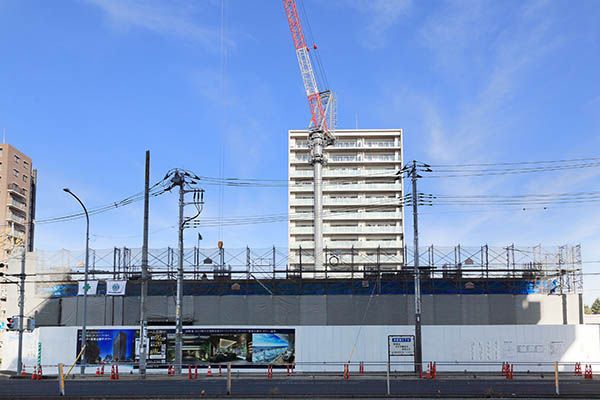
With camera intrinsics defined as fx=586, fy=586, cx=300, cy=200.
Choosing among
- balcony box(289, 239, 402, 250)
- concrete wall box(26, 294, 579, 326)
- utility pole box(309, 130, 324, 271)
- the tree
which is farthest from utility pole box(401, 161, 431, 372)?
the tree

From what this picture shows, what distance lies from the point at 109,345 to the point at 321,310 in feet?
58.9

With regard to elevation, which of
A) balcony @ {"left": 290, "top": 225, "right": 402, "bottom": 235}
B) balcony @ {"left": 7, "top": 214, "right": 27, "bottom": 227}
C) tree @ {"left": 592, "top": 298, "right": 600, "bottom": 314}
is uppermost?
balcony @ {"left": 7, "top": 214, "right": 27, "bottom": 227}

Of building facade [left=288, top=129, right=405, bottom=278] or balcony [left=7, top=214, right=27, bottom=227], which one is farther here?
building facade [left=288, top=129, right=405, bottom=278]

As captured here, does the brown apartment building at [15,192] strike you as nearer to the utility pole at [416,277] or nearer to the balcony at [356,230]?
the balcony at [356,230]

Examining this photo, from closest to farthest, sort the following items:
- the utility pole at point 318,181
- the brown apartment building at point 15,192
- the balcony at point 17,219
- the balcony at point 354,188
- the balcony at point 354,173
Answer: the utility pole at point 318,181 → the brown apartment building at point 15,192 → the balcony at point 17,219 → the balcony at point 354,188 → the balcony at point 354,173

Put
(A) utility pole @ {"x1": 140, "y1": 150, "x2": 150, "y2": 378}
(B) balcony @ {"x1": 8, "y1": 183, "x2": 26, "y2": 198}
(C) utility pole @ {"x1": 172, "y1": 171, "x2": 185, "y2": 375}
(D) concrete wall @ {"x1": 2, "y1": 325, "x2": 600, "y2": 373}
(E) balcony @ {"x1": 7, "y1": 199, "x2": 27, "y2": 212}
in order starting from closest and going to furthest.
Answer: (A) utility pole @ {"x1": 140, "y1": 150, "x2": 150, "y2": 378} → (C) utility pole @ {"x1": 172, "y1": 171, "x2": 185, "y2": 375} → (D) concrete wall @ {"x1": 2, "y1": 325, "x2": 600, "y2": 373} → (B) balcony @ {"x1": 8, "y1": 183, "x2": 26, "y2": 198} → (E) balcony @ {"x1": 7, "y1": 199, "x2": 27, "y2": 212}

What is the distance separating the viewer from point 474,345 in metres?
42.1

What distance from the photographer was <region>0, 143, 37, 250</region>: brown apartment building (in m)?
111

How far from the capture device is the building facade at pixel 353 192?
117 m

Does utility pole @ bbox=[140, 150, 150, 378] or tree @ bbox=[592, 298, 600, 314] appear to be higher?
utility pole @ bbox=[140, 150, 150, 378]

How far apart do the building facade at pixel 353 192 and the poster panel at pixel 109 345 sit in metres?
73.8

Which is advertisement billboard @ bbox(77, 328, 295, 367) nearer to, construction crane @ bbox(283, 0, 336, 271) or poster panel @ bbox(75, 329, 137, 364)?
poster panel @ bbox(75, 329, 137, 364)

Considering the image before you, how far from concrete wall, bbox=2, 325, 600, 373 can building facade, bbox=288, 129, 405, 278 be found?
7149cm

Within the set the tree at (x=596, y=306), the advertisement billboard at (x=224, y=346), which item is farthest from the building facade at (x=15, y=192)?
the tree at (x=596, y=306)
